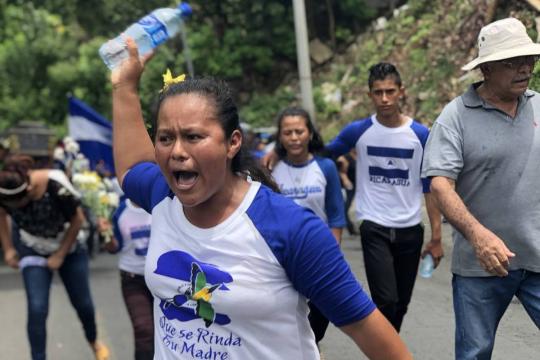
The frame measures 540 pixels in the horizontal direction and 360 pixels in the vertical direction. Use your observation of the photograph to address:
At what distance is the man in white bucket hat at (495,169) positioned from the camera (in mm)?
3078

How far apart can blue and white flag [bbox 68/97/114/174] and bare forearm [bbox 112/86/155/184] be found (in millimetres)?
9176

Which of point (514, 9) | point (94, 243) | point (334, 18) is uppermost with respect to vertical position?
point (514, 9)

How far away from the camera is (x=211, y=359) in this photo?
81.7 inches

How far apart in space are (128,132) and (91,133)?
30.8 feet

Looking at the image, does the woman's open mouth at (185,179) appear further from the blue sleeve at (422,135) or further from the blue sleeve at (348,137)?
the blue sleeve at (348,137)

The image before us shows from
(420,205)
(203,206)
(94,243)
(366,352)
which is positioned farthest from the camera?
(94,243)

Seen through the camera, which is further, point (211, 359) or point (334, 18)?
point (334, 18)

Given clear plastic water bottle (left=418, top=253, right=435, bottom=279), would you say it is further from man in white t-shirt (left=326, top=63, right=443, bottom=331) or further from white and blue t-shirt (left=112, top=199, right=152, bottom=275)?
white and blue t-shirt (left=112, top=199, right=152, bottom=275)

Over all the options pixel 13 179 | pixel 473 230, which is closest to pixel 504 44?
pixel 473 230

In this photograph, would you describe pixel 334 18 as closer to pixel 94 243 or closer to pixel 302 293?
pixel 94 243

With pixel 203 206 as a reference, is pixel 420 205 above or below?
below

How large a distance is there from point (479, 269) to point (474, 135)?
1.85 ft

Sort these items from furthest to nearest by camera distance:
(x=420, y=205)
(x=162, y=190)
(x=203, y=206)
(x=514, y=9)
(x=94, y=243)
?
(x=94, y=243) < (x=514, y=9) < (x=420, y=205) < (x=162, y=190) < (x=203, y=206)

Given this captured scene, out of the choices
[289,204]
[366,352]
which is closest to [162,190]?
[289,204]
